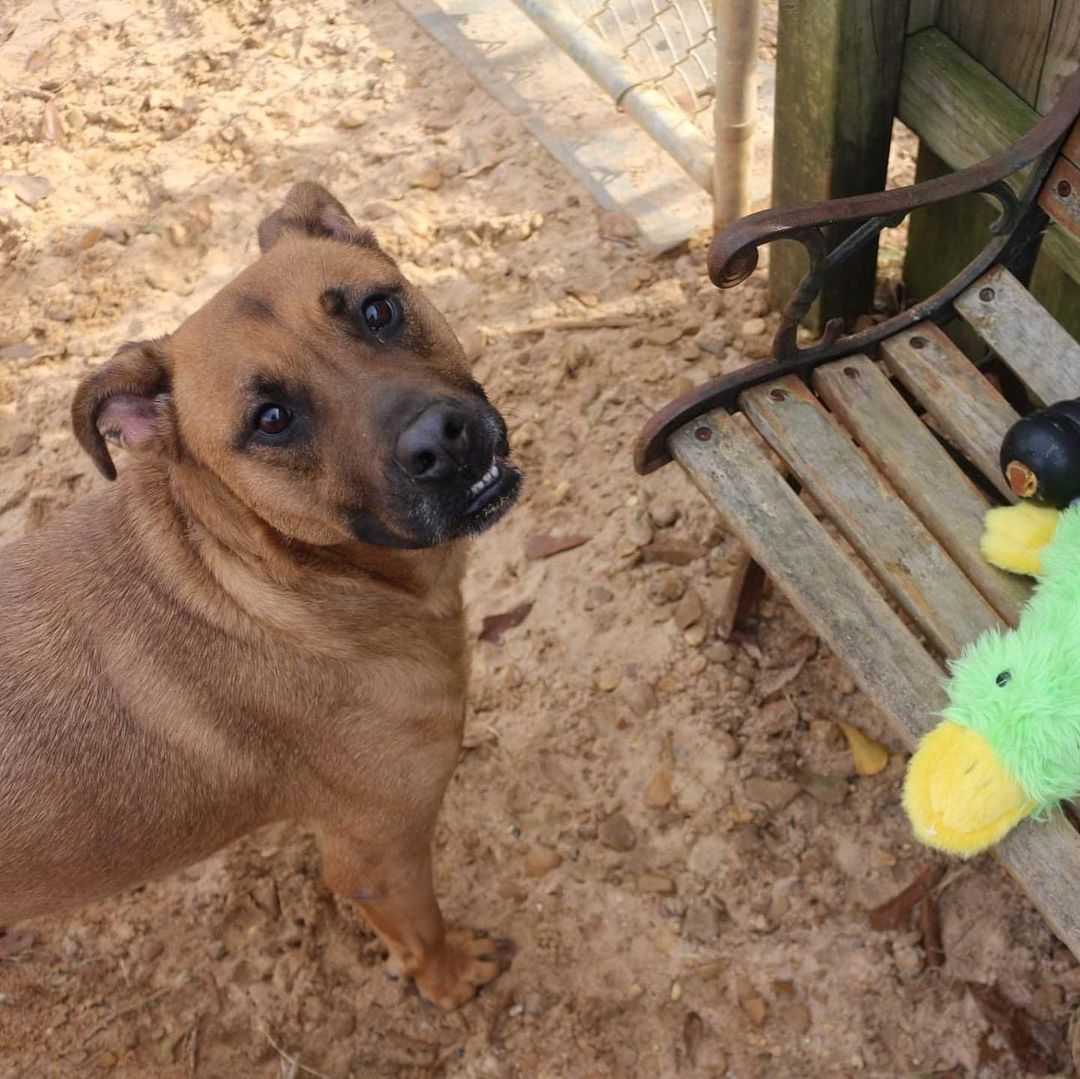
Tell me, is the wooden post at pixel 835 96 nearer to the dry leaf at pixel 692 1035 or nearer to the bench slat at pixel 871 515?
the bench slat at pixel 871 515

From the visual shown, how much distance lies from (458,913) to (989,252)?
222cm

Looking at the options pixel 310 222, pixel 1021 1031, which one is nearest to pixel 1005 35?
pixel 310 222

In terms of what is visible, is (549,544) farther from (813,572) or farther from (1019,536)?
(1019,536)

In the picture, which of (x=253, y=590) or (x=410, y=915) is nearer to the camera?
(x=253, y=590)

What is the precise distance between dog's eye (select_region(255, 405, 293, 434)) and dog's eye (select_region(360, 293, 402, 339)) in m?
0.26

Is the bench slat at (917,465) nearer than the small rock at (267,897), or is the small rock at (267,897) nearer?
the bench slat at (917,465)

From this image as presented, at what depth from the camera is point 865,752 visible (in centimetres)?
305

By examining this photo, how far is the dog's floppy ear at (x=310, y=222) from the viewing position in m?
2.63

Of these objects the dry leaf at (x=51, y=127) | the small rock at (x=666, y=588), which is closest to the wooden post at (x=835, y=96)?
the small rock at (x=666, y=588)

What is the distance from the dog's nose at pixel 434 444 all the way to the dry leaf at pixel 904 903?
160 cm

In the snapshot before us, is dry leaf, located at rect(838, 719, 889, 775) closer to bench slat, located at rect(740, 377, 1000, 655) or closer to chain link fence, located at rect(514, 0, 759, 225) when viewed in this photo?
bench slat, located at rect(740, 377, 1000, 655)

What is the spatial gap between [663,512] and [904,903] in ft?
4.50

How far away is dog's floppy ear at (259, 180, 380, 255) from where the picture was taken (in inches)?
104

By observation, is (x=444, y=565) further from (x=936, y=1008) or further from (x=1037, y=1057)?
(x=1037, y=1057)
